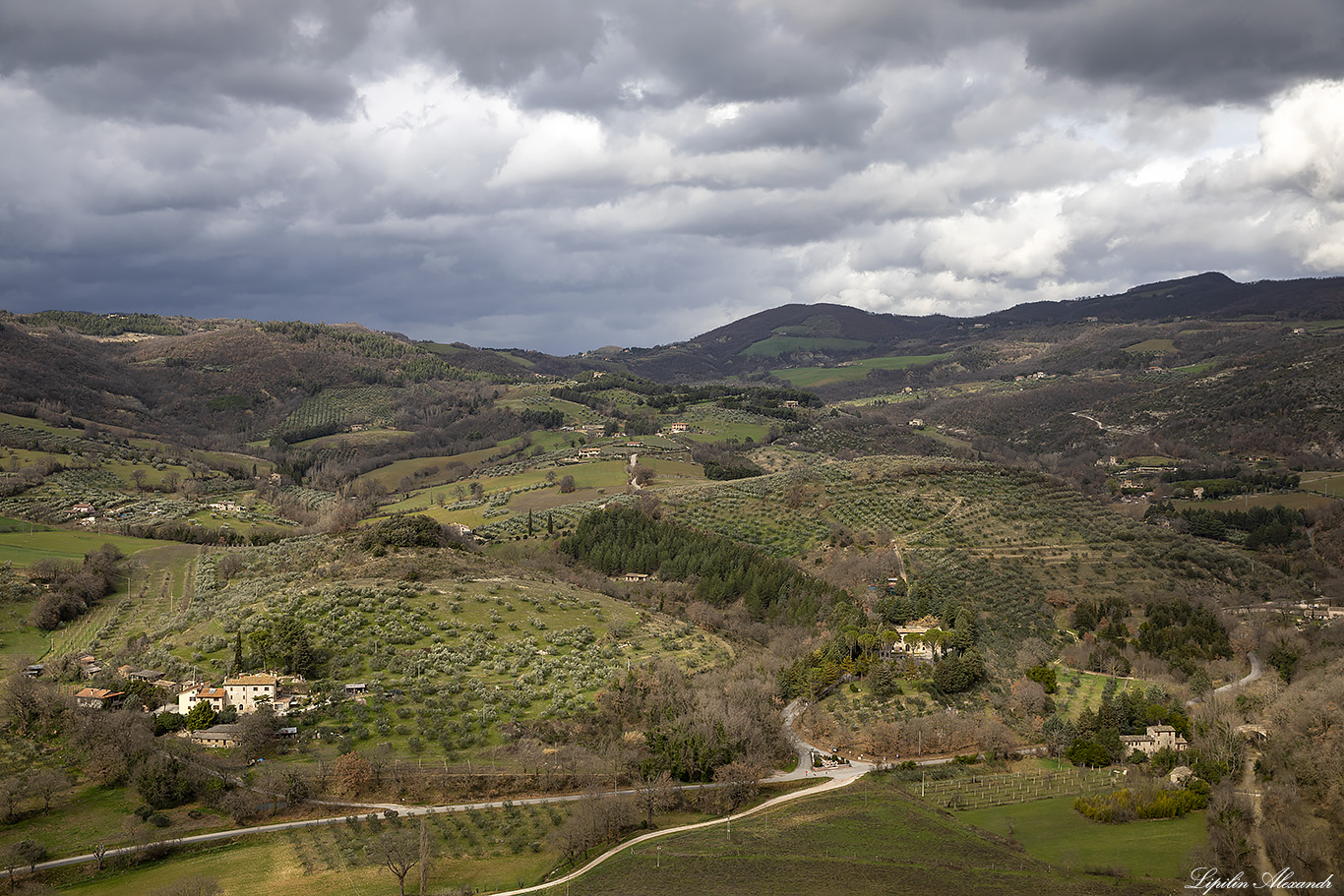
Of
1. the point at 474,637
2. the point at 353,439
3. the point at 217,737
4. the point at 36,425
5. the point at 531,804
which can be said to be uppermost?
the point at 36,425

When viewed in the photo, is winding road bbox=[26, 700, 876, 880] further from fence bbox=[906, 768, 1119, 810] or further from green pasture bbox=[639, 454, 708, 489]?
green pasture bbox=[639, 454, 708, 489]

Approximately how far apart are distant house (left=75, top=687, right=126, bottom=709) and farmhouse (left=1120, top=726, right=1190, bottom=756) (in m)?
57.2

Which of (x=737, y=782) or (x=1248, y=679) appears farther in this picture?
(x=1248, y=679)

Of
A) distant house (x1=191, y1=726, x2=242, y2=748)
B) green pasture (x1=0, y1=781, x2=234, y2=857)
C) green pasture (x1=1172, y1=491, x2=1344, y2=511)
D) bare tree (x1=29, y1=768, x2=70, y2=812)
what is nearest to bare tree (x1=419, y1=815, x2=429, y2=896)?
green pasture (x1=0, y1=781, x2=234, y2=857)

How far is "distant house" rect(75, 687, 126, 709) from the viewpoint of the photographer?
159 ft

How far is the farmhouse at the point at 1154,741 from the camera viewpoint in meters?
53.4

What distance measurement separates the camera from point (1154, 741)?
53875 millimetres

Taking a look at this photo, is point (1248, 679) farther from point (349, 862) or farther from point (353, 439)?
point (353, 439)

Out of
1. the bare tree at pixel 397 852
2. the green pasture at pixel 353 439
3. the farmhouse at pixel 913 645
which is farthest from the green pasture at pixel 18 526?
the green pasture at pixel 353 439

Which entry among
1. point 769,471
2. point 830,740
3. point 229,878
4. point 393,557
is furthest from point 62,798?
point 769,471

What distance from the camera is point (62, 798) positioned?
42.4 meters

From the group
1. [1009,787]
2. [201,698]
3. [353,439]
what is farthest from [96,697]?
[353,439]

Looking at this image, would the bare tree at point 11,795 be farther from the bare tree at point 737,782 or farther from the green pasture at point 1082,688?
the green pasture at point 1082,688

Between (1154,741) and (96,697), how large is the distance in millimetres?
59920
